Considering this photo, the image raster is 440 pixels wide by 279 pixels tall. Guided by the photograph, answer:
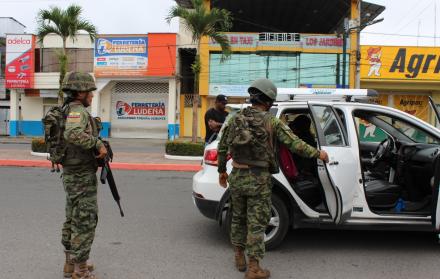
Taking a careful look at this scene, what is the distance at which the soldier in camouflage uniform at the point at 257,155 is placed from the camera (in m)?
3.79

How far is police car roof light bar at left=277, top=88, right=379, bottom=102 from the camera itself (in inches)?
199

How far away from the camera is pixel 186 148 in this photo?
14.6 m

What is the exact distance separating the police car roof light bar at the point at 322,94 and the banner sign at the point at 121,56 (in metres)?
23.8

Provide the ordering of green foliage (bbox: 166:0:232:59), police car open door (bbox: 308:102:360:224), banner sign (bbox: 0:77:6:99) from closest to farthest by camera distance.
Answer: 1. police car open door (bbox: 308:102:360:224)
2. green foliage (bbox: 166:0:232:59)
3. banner sign (bbox: 0:77:6:99)

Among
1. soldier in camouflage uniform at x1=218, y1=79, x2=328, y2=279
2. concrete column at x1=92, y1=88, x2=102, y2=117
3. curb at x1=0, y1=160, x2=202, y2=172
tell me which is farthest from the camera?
concrete column at x1=92, y1=88, x2=102, y2=117

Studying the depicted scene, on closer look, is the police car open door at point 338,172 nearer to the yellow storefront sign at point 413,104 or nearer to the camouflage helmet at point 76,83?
the camouflage helmet at point 76,83

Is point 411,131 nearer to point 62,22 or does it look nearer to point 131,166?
point 131,166

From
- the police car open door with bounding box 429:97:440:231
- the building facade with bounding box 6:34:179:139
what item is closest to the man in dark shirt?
the police car open door with bounding box 429:97:440:231

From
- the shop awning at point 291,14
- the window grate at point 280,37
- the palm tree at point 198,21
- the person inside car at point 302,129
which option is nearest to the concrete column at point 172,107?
the shop awning at point 291,14

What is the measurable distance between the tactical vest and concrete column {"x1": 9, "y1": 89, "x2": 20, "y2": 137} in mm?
29830

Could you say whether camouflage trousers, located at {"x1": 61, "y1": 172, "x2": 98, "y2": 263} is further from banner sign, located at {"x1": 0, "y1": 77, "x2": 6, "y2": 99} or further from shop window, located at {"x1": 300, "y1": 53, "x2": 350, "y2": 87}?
banner sign, located at {"x1": 0, "y1": 77, "x2": 6, "y2": 99}

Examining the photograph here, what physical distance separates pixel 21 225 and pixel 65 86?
9.43 ft

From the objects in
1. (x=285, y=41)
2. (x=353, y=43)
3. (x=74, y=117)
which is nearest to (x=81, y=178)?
(x=74, y=117)

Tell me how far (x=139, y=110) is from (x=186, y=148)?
1628 centimetres
